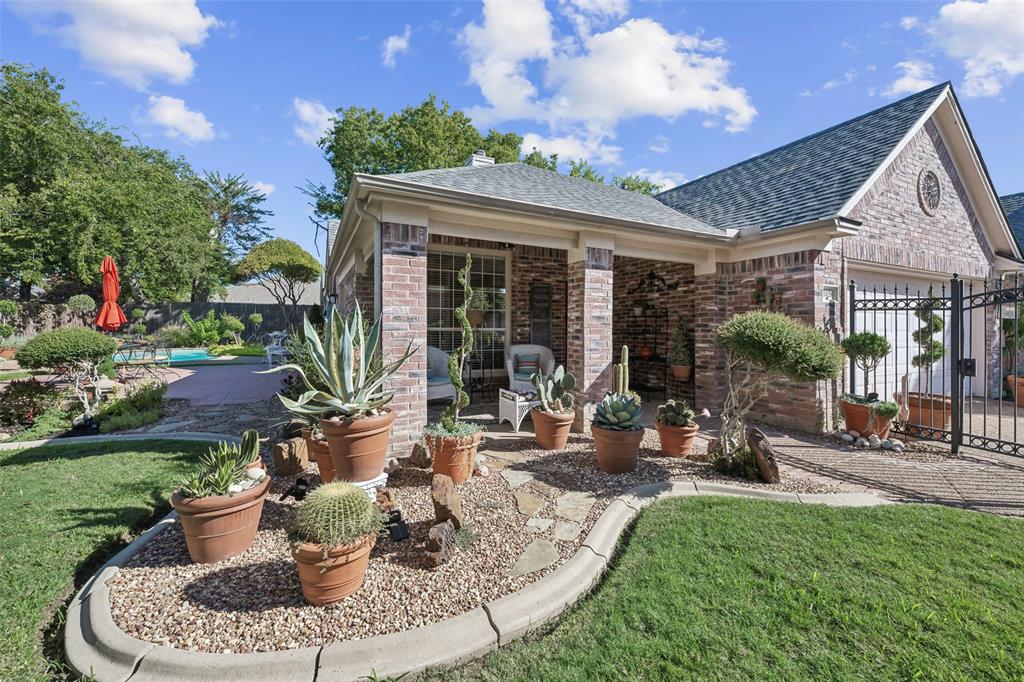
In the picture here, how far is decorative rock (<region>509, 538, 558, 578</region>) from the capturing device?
2.52 metres

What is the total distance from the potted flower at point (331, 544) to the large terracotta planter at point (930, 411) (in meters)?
6.93

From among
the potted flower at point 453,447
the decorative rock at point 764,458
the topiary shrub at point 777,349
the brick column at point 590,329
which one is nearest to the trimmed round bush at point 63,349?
the potted flower at point 453,447

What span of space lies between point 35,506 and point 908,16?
36.0 ft

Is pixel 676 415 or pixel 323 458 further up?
pixel 676 415

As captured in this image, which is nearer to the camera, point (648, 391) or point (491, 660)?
point (491, 660)

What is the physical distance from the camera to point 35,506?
3273 millimetres

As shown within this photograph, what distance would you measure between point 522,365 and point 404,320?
125 inches

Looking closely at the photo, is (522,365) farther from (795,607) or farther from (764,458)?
(795,607)

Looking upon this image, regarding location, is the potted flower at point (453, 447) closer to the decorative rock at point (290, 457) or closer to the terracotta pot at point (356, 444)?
the terracotta pot at point (356, 444)

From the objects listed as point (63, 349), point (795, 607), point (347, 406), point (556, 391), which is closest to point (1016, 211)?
point (556, 391)

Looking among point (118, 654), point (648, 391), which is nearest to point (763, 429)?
point (648, 391)

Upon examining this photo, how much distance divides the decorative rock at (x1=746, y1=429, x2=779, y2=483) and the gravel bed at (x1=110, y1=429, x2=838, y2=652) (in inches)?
63.8

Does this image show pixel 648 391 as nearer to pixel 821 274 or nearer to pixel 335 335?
pixel 821 274

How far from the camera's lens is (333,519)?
214 cm
